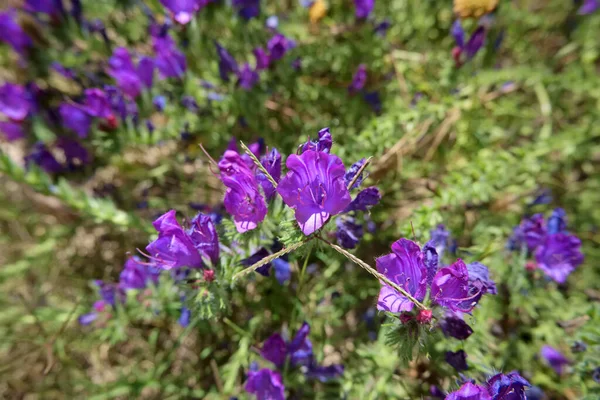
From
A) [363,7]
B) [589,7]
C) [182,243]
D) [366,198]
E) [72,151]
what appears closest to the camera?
[182,243]

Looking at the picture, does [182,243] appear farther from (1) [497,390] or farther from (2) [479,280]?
(1) [497,390]

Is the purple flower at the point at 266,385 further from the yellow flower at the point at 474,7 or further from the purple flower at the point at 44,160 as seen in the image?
the yellow flower at the point at 474,7

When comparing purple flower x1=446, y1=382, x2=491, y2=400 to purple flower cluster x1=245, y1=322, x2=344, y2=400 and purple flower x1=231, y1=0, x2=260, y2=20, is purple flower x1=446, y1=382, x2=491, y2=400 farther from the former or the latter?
purple flower x1=231, y1=0, x2=260, y2=20

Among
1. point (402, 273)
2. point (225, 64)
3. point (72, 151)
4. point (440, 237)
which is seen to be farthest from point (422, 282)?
point (72, 151)

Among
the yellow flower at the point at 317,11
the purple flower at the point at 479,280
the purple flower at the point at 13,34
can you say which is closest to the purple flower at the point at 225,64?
the yellow flower at the point at 317,11

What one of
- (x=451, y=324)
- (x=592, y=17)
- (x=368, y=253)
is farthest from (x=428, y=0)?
(x=451, y=324)

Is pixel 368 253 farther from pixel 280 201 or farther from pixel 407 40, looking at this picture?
pixel 407 40
